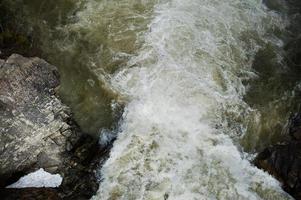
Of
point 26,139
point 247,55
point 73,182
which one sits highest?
point 247,55

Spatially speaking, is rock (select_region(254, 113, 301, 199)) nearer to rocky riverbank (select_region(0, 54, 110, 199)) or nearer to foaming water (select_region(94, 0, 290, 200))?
foaming water (select_region(94, 0, 290, 200))

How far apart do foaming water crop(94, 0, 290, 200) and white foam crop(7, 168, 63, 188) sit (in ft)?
2.96

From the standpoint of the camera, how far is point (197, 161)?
827cm

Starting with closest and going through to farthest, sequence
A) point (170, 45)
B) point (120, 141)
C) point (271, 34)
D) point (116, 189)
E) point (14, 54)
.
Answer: point (116, 189)
point (120, 141)
point (14, 54)
point (170, 45)
point (271, 34)

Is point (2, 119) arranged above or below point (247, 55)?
below

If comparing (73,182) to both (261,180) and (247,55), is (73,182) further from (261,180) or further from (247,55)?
(247,55)

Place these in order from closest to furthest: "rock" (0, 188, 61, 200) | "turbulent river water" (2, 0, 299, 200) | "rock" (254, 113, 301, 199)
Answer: "rock" (0, 188, 61, 200) < "rock" (254, 113, 301, 199) < "turbulent river water" (2, 0, 299, 200)

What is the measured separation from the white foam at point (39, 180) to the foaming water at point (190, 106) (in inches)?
35.5

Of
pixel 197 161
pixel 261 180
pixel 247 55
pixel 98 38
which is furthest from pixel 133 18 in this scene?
pixel 261 180

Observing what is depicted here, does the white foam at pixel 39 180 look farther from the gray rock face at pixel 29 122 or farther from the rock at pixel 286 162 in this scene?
the rock at pixel 286 162

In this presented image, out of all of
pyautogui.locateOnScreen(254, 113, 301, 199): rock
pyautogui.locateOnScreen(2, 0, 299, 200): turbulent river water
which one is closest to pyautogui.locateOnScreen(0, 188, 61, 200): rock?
pyautogui.locateOnScreen(2, 0, 299, 200): turbulent river water

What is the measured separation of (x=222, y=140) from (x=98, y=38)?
3994 mm

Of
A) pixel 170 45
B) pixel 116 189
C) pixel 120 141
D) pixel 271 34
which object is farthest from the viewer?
pixel 271 34

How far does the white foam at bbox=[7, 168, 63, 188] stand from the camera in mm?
8016
